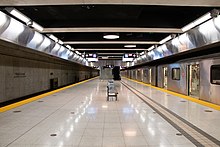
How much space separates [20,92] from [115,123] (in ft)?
23.2

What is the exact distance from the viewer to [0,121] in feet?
17.5

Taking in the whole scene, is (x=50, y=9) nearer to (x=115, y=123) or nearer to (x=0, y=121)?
(x=0, y=121)

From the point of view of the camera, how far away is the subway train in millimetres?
7855

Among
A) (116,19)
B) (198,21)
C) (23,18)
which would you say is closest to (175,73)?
(198,21)

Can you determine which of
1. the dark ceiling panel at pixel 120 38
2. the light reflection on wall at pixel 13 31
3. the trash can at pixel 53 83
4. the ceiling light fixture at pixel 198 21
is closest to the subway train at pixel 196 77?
the ceiling light fixture at pixel 198 21

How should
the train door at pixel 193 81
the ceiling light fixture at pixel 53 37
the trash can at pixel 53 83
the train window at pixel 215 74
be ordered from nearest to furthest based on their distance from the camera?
the train window at pixel 215 74 < the train door at pixel 193 81 < the ceiling light fixture at pixel 53 37 < the trash can at pixel 53 83

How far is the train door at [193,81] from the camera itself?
10565mm

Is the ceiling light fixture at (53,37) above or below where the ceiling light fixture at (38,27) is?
above

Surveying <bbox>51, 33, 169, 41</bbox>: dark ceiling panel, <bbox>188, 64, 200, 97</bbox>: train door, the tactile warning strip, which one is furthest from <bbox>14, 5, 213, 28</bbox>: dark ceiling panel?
the tactile warning strip

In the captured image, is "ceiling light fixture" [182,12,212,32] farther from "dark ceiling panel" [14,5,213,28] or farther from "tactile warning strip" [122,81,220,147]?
"tactile warning strip" [122,81,220,147]

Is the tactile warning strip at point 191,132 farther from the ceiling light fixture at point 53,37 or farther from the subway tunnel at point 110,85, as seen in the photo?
the ceiling light fixture at point 53,37

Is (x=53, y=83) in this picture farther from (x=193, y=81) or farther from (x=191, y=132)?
(x=191, y=132)

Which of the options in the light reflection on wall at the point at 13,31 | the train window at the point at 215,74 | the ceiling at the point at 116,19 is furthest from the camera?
the train window at the point at 215,74

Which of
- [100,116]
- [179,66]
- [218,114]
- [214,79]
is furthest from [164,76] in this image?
[100,116]
